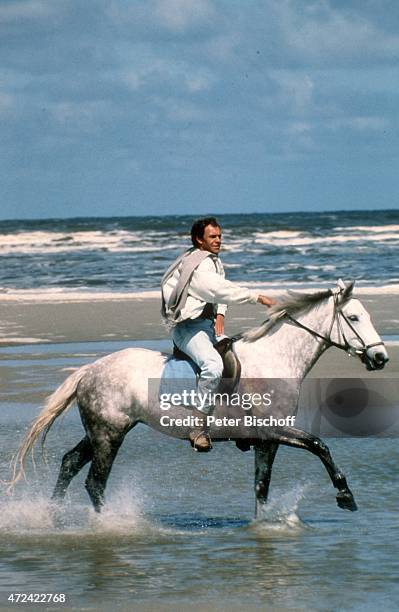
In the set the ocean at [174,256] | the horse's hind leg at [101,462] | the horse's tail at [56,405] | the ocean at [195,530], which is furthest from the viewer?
the ocean at [174,256]

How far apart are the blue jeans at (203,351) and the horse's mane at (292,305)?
0.30 metres

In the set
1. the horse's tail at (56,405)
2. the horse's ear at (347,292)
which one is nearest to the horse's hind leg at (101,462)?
the horse's tail at (56,405)

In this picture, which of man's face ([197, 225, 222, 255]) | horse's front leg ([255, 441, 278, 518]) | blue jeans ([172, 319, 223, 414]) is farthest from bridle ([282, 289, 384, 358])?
horse's front leg ([255, 441, 278, 518])

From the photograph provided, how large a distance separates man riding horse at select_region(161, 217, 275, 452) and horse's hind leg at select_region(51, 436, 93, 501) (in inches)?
34.5

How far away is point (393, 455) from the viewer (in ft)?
32.3

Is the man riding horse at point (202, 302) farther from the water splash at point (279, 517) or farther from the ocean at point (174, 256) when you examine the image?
the ocean at point (174, 256)

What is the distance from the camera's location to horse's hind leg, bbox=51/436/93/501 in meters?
8.12

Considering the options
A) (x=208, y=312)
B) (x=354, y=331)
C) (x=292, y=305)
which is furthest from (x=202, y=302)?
(x=354, y=331)

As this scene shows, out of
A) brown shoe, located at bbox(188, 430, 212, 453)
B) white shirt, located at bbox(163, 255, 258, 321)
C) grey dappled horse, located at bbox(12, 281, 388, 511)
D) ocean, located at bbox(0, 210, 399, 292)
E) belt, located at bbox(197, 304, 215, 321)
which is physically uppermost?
white shirt, located at bbox(163, 255, 258, 321)

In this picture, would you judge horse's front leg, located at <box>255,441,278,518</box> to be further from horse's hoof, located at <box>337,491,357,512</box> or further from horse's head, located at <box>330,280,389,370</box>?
horse's head, located at <box>330,280,389,370</box>

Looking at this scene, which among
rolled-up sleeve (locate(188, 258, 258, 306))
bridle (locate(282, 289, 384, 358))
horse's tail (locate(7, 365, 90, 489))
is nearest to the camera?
rolled-up sleeve (locate(188, 258, 258, 306))

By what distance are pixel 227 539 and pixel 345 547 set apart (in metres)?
0.77

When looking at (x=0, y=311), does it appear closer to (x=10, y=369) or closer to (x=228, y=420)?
(x=10, y=369)

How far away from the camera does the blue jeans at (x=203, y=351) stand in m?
7.54
